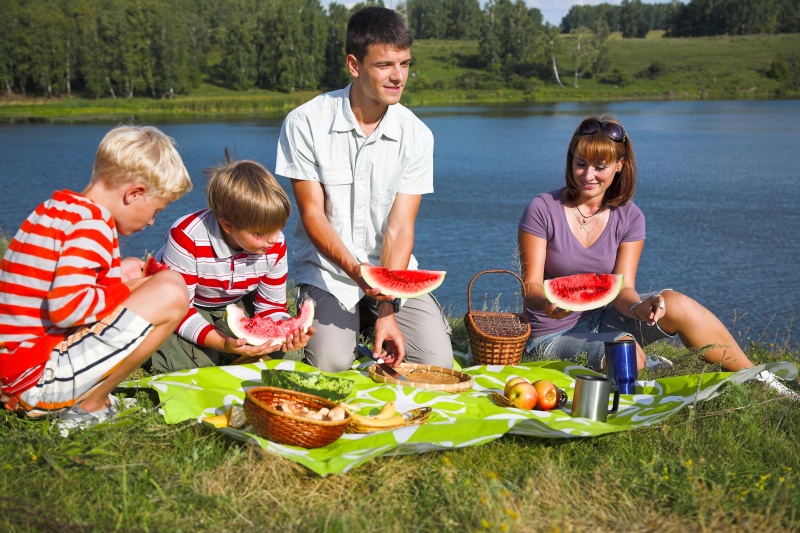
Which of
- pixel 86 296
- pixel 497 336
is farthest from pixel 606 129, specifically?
pixel 86 296

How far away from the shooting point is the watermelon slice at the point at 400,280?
4.70m

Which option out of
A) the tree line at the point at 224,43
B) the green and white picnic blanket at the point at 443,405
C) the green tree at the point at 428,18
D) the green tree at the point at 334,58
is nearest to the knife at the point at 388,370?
the green and white picnic blanket at the point at 443,405

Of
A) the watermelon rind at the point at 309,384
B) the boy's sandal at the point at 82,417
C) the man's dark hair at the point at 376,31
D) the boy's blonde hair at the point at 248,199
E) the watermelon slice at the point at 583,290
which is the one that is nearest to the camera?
the boy's sandal at the point at 82,417

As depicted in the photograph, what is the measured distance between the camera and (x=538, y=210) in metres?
5.54

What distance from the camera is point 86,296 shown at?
354 cm

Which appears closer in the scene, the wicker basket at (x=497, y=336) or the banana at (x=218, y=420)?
the banana at (x=218, y=420)

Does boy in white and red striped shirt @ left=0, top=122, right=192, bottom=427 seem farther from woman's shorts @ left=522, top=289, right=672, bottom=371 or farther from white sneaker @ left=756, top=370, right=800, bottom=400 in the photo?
white sneaker @ left=756, top=370, right=800, bottom=400

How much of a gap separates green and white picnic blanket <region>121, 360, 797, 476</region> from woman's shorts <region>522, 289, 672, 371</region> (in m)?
0.18

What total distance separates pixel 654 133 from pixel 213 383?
3301 centimetres

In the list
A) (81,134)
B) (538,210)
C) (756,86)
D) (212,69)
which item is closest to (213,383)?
(538,210)

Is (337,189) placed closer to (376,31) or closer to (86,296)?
(376,31)

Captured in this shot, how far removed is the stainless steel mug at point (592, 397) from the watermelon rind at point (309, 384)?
1276 millimetres

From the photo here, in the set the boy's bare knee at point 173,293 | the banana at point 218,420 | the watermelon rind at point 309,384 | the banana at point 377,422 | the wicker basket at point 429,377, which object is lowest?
the wicker basket at point 429,377

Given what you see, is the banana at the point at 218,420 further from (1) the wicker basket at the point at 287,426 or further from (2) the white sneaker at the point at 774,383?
(2) the white sneaker at the point at 774,383
